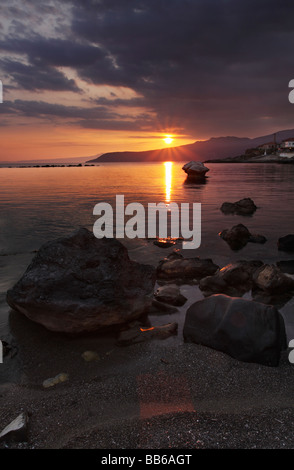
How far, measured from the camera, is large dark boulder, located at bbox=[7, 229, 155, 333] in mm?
5324

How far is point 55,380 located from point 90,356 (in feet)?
2.31

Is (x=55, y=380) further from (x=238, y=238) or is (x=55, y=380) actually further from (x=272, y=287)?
(x=238, y=238)

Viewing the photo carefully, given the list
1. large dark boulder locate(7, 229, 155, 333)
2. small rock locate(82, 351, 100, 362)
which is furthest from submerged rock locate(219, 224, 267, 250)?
small rock locate(82, 351, 100, 362)

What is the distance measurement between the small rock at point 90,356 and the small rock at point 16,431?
1495mm

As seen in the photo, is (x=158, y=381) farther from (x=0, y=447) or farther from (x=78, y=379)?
(x=0, y=447)

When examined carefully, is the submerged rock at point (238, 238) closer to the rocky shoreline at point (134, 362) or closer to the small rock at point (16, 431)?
the rocky shoreline at point (134, 362)

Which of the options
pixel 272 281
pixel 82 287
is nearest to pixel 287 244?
pixel 272 281

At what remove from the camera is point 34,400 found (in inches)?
152

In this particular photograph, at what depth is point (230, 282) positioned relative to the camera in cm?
778

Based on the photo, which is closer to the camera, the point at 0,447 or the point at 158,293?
the point at 0,447

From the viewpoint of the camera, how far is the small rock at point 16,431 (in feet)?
10.3

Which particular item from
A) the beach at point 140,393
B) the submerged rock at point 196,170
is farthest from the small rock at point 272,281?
the submerged rock at point 196,170
